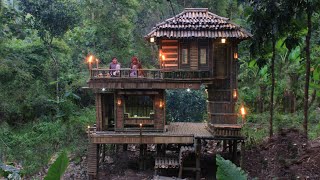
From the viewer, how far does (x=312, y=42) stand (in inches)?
957

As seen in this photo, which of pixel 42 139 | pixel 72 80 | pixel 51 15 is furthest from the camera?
pixel 72 80

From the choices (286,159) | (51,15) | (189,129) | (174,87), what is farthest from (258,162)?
(51,15)

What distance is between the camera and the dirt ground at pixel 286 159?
519 inches

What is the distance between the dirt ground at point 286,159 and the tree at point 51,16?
16.7m

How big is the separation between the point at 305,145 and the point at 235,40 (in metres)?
6.78

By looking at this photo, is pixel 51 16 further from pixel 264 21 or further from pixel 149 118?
pixel 264 21

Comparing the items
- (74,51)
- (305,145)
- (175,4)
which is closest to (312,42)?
(305,145)

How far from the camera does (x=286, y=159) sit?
1470cm

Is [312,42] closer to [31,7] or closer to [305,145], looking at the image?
[305,145]

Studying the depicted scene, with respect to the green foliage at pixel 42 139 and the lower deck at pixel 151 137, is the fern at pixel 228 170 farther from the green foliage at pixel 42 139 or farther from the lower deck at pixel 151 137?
the green foliage at pixel 42 139

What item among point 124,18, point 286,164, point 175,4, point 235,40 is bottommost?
point 286,164

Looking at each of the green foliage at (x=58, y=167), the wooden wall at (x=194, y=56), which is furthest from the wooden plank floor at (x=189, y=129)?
the green foliage at (x=58, y=167)

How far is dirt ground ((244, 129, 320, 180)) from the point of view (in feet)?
43.3

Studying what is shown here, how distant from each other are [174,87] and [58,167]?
14.7 m
